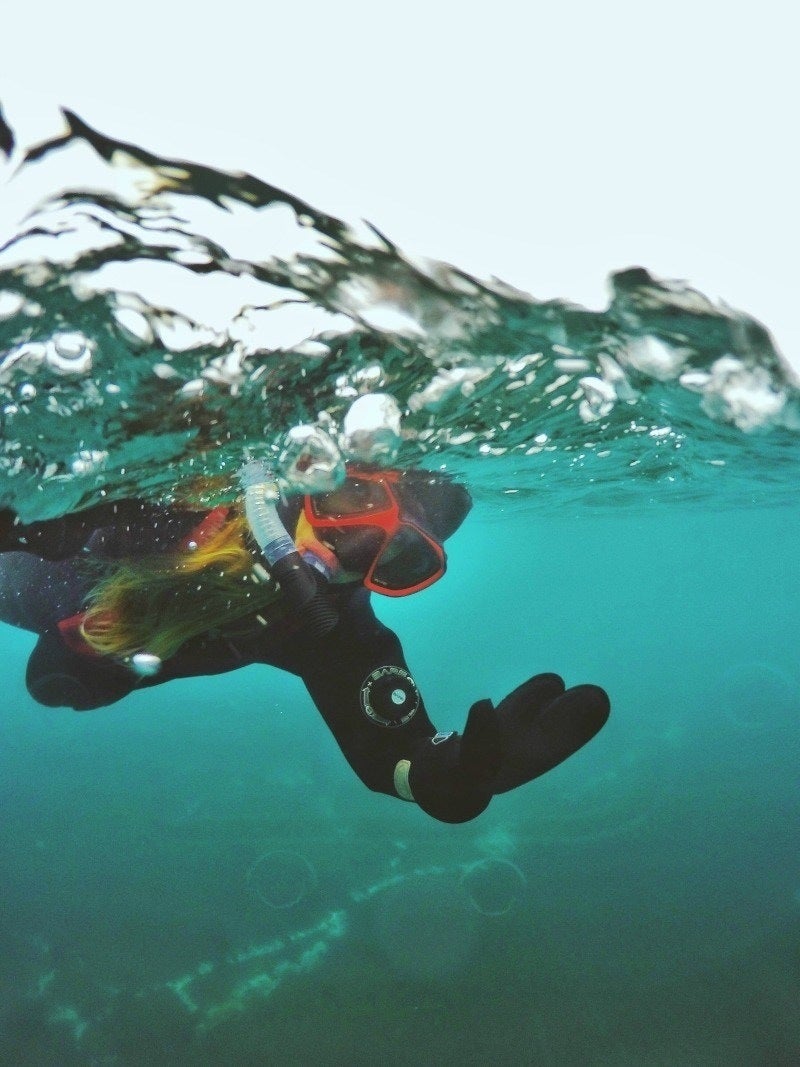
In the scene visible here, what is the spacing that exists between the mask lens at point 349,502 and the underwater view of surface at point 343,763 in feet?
2.59

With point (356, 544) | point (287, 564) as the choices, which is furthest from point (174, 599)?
point (356, 544)

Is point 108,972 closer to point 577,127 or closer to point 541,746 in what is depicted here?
point 541,746

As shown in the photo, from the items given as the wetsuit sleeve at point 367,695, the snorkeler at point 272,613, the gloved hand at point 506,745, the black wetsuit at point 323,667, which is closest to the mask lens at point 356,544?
the snorkeler at point 272,613

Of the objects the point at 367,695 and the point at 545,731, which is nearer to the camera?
the point at 545,731

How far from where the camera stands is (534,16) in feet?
8.86

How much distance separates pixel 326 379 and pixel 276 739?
3030 centimetres

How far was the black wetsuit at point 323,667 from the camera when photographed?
4500 mm

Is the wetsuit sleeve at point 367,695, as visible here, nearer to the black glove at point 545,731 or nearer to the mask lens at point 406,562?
the mask lens at point 406,562

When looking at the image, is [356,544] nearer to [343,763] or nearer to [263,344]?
[263,344]

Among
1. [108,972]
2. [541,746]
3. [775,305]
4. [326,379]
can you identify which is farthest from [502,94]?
[108,972]

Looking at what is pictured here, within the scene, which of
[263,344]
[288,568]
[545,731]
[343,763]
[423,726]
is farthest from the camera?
[343,763]

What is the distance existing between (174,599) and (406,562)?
1965 mm

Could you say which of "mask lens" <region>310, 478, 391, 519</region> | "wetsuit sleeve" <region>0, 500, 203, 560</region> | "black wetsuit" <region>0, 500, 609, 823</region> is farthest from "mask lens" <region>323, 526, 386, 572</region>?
"wetsuit sleeve" <region>0, 500, 203, 560</region>

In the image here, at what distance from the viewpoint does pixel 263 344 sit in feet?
16.3
